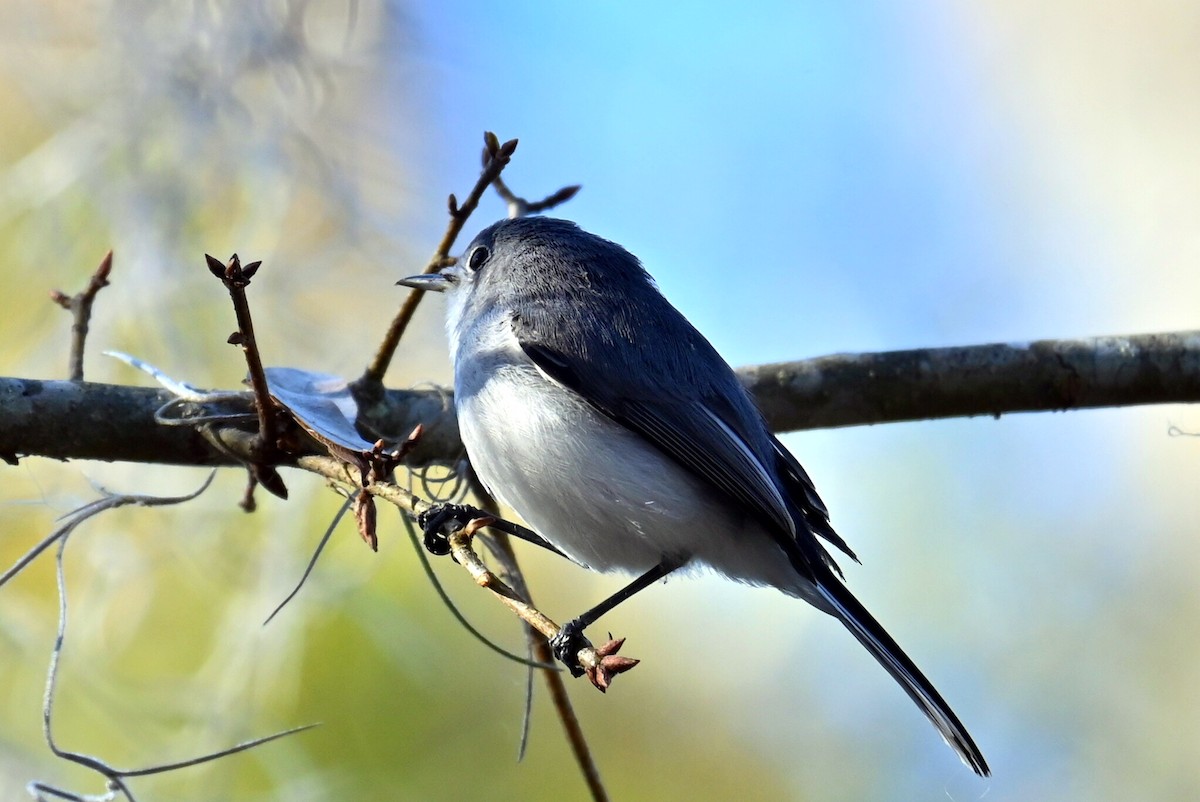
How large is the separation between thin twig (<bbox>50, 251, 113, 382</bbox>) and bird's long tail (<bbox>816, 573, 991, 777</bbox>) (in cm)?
167

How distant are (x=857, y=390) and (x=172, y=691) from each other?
2.02 m

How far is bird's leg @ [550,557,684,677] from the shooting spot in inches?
70.0

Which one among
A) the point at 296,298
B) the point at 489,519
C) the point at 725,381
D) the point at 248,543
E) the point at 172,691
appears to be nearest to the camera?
the point at 489,519

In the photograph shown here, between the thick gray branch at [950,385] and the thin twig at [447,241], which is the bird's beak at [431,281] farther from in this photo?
the thick gray branch at [950,385]

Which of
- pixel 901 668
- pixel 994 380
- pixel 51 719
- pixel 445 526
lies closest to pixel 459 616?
pixel 445 526

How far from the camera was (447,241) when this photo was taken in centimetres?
235

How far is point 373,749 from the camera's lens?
3426 millimetres

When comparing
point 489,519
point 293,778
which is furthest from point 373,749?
point 489,519

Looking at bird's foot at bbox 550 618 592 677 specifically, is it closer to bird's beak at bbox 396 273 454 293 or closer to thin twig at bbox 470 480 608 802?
thin twig at bbox 470 480 608 802

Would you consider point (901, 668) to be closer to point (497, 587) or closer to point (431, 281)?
point (497, 587)

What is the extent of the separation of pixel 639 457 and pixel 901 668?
686mm

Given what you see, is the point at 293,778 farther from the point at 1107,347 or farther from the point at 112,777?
the point at 1107,347

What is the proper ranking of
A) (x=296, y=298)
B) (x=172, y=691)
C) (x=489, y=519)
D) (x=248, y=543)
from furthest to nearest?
(x=296, y=298) → (x=248, y=543) → (x=172, y=691) → (x=489, y=519)

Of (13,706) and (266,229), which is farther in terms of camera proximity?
(266,229)
